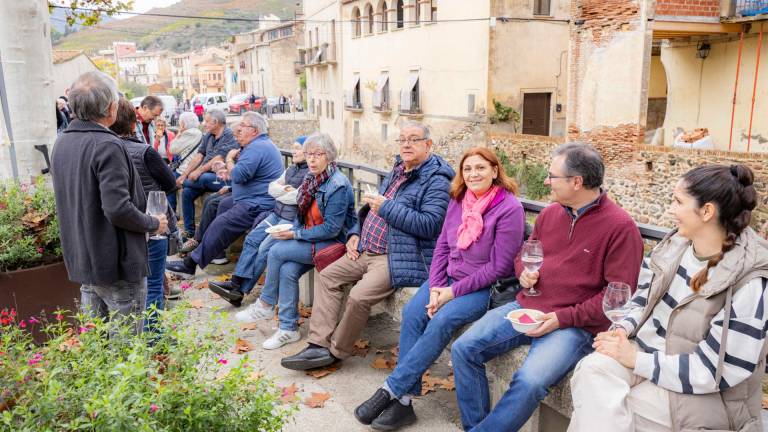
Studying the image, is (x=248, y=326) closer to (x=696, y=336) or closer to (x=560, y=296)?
(x=560, y=296)

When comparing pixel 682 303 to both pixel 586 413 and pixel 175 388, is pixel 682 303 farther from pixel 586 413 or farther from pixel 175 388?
pixel 175 388

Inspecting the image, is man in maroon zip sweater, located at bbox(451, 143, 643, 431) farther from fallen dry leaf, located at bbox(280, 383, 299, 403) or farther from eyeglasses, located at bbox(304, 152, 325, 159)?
eyeglasses, located at bbox(304, 152, 325, 159)

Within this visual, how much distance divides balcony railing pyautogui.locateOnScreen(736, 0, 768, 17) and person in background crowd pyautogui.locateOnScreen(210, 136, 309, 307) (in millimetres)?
14445

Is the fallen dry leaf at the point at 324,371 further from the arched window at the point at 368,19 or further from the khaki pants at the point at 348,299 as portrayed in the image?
the arched window at the point at 368,19

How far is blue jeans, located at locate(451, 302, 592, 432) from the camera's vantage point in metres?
3.01

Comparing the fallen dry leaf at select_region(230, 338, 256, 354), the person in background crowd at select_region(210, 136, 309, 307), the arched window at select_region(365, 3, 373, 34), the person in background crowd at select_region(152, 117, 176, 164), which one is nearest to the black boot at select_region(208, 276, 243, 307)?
the person in background crowd at select_region(210, 136, 309, 307)

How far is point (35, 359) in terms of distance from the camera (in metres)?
2.37

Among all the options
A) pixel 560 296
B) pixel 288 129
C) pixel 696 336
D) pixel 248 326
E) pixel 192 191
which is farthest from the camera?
pixel 288 129

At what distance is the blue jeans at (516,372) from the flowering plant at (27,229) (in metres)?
3.16

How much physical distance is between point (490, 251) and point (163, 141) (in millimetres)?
6251

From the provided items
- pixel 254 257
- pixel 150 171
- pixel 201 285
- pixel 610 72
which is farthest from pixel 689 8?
pixel 150 171

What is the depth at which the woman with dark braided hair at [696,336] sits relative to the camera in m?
2.39

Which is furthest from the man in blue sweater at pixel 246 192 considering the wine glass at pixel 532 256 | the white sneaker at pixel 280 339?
the wine glass at pixel 532 256

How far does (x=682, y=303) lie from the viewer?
2572 millimetres
